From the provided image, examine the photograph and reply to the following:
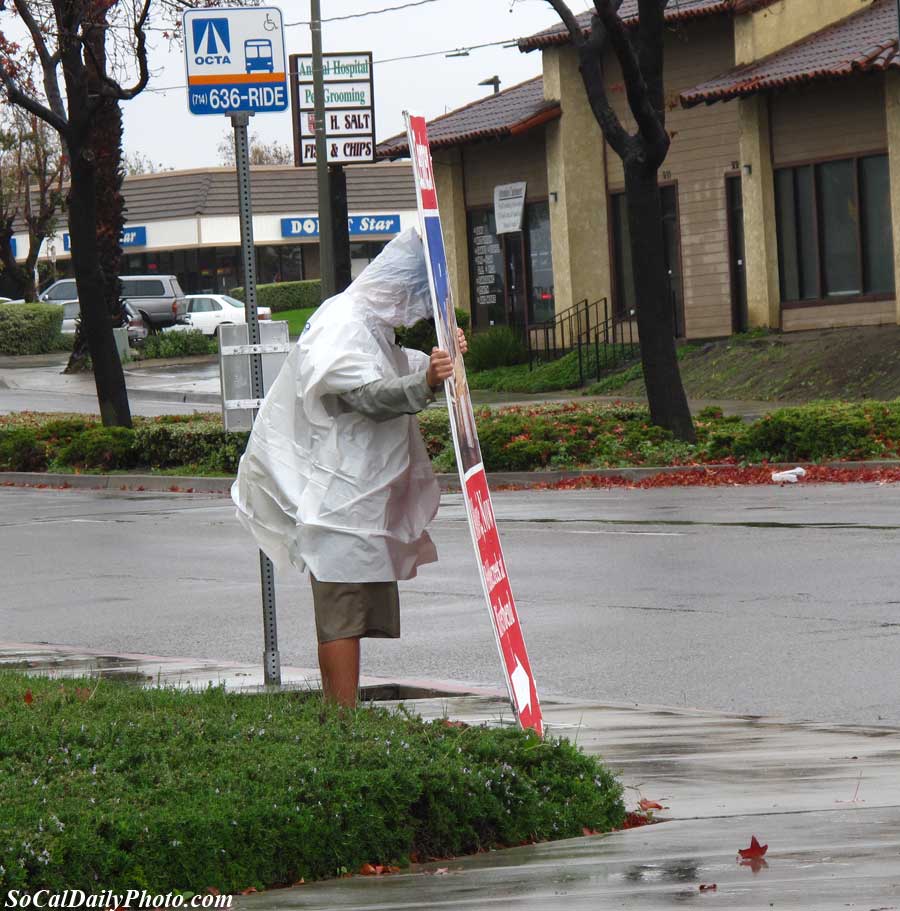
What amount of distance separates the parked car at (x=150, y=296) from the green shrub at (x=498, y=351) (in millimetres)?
15346

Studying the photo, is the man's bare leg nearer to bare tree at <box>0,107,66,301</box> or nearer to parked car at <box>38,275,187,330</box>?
parked car at <box>38,275,187,330</box>

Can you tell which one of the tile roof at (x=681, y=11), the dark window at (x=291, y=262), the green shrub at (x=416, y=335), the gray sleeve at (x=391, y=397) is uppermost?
the tile roof at (x=681, y=11)

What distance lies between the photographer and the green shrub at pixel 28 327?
1927 inches

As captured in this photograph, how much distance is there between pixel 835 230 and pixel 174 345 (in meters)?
20.4

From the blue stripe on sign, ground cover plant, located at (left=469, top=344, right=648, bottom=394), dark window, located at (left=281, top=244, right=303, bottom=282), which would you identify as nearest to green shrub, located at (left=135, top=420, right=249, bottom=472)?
ground cover plant, located at (left=469, top=344, right=648, bottom=394)

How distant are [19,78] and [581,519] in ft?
48.9

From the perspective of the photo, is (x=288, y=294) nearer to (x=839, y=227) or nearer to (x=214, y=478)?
(x=839, y=227)

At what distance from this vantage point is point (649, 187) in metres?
22.3

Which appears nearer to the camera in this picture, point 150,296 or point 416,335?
point 416,335

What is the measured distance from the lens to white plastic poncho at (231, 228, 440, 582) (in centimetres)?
670

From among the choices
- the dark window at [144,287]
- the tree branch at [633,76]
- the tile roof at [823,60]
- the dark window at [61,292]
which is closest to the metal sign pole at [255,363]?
the tree branch at [633,76]

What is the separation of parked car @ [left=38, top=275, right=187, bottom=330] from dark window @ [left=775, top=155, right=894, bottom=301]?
22.5 m

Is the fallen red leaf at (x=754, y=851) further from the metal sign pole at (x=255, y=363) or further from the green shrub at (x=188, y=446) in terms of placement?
the green shrub at (x=188, y=446)

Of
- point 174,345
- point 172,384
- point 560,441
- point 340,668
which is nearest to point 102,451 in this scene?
point 560,441
